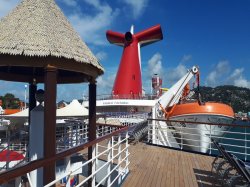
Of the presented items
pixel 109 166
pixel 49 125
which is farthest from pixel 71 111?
pixel 49 125

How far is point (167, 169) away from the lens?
21.6 ft

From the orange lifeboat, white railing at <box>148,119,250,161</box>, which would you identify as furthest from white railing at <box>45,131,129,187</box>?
the orange lifeboat

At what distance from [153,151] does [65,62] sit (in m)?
5.62

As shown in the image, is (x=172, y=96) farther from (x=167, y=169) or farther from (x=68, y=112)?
(x=167, y=169)

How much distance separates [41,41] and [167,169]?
414 centimetres

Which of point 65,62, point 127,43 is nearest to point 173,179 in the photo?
point 65,62

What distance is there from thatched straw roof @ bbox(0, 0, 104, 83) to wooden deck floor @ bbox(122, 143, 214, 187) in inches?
93.2

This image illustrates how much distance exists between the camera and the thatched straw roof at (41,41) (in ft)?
13.1

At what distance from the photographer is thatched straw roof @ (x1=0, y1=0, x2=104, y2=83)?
3.98 metres

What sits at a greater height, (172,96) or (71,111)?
(172,96)

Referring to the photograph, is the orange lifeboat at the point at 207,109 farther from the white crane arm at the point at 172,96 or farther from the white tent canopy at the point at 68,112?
the white tent canopy at the point at 68,112

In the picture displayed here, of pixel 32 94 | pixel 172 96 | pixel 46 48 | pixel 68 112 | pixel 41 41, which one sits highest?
pixel 41 41

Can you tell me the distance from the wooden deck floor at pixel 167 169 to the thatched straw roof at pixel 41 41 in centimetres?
237

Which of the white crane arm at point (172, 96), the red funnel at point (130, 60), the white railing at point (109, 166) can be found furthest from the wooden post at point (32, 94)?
the red funnel at point (130, 60)
